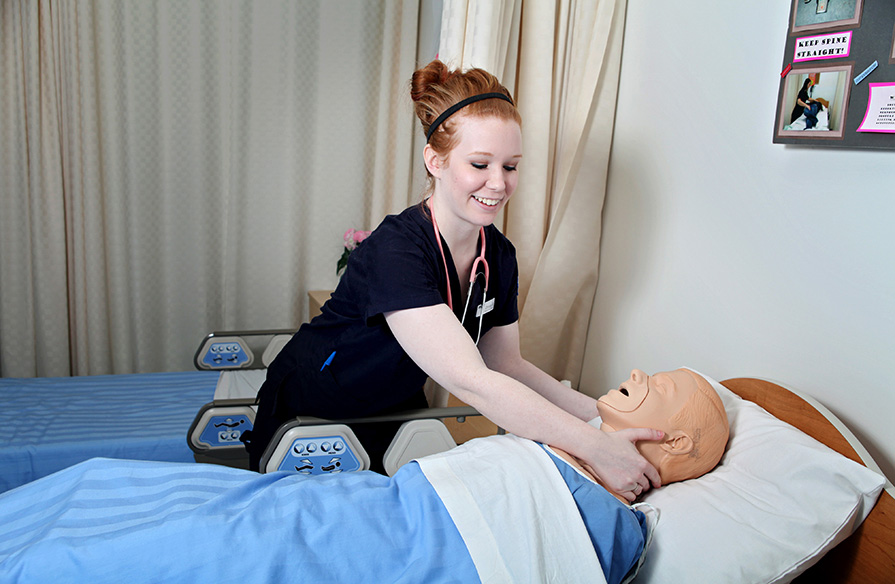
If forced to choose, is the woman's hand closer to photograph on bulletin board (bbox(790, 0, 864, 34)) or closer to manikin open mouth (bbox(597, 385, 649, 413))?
manikin open mouth (bbox(597, 385, 649, 413))

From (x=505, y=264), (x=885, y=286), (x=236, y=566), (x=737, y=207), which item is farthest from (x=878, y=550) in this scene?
(x=236, y=566)

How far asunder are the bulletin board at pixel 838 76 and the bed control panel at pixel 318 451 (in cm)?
121

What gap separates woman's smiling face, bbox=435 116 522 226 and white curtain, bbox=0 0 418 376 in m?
1.73

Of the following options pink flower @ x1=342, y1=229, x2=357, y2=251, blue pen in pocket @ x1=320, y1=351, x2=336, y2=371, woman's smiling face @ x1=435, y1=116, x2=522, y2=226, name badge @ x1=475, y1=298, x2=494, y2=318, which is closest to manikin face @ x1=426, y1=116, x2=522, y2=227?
woman's smiling face @ x1=435, y1=116, x2=522, y2=226

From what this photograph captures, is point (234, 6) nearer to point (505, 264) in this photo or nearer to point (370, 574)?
point (505, 264)

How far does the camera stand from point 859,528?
118 cm

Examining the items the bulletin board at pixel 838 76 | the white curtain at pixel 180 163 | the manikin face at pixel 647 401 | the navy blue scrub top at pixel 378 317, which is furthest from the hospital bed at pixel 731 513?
the white curtain at pixel 180 163

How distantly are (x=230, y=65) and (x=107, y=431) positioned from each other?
5.69 feet

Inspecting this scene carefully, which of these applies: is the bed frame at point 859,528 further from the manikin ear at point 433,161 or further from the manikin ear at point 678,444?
the manikin ear at point 433,161

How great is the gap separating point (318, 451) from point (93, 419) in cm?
96

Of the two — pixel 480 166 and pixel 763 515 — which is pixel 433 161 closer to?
pixel 480 166

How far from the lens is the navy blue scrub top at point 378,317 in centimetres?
131

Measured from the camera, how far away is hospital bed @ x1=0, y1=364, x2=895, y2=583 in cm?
101

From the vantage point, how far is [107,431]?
1.92 metres
